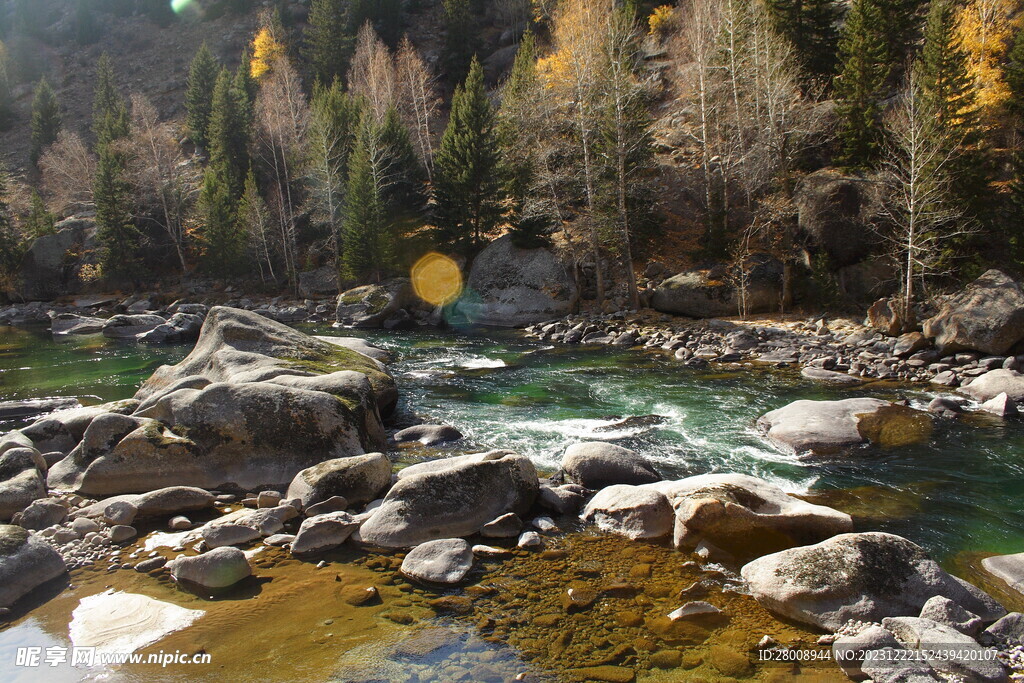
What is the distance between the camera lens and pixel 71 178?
5109 centimetres

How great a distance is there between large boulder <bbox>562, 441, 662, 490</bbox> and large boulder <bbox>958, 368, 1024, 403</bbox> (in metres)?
8.37

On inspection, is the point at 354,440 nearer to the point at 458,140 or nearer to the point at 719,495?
the point at 719,495

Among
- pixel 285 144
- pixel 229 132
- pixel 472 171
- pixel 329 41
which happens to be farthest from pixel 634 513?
pixel 329 41

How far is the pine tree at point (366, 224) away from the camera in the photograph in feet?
113

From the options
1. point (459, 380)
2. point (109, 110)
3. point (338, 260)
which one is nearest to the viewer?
point (459, 380)

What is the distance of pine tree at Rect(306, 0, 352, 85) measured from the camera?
59.2 metres

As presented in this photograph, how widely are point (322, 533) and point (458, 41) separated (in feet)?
189

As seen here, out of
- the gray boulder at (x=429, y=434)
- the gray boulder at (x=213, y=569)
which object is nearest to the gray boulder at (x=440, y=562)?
the gray boulder at (x=213, y=569)

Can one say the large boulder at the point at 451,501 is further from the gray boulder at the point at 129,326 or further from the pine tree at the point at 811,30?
the pine tree at the point at 811,30

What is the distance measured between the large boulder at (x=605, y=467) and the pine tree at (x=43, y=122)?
262 ft

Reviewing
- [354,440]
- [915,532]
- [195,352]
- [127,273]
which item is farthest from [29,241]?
[915,532]

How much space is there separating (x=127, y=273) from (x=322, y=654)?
156 feet

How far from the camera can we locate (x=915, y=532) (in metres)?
6.90

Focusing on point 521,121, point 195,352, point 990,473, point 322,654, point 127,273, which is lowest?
point 990,473
